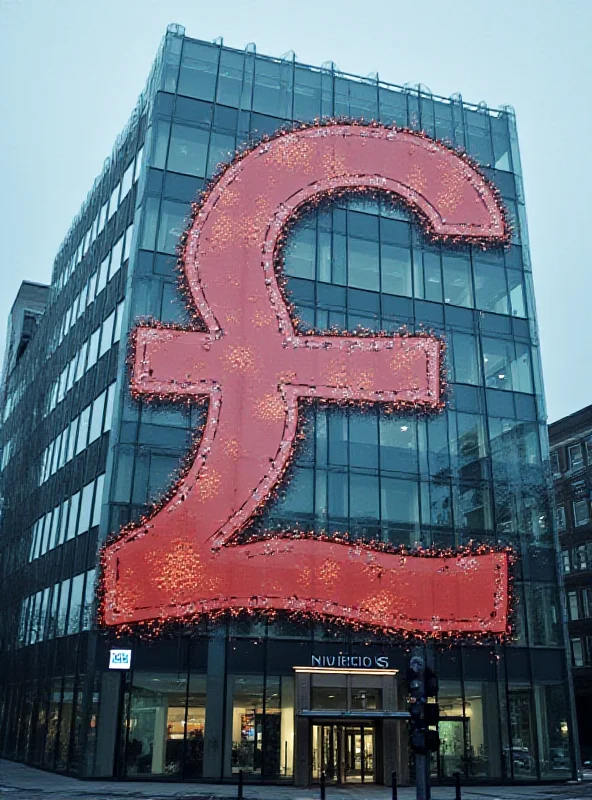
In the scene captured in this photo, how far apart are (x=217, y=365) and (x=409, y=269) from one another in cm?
1038

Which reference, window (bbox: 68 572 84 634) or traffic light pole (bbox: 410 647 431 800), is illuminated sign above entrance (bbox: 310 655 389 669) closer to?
window (bbox: 68 572 84 634)

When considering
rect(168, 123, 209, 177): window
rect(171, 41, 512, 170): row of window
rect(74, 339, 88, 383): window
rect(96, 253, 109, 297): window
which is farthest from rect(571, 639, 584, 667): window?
rect(168, 123, 209, 177): window

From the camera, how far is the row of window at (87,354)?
3623cm

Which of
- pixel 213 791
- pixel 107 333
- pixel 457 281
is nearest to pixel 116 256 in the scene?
pixel 107 333

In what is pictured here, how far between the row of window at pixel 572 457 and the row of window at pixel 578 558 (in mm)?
5503

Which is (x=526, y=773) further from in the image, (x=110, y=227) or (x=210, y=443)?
(x=110, y=227)

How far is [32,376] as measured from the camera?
56031mm

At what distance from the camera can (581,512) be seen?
59219 mm

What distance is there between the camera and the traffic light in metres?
13.6

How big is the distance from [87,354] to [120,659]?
15.9m

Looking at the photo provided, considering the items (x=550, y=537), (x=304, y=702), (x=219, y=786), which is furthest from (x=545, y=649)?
(x=219, y=786)

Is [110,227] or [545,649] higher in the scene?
[110,227]

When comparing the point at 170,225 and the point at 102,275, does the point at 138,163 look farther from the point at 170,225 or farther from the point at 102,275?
the point at 102,275

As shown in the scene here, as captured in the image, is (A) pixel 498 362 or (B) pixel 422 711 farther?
(A) pixel 498 362
